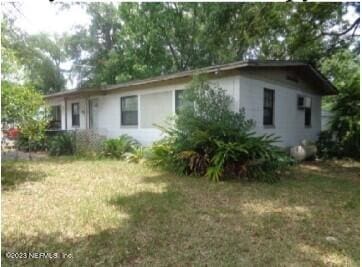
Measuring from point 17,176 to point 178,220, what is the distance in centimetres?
468

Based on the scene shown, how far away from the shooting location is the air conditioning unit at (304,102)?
40.2 feet

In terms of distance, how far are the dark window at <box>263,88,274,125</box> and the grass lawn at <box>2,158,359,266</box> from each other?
3.46 metres

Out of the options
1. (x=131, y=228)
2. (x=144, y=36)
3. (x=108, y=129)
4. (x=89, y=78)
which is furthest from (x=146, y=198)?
(x=89, y=78)

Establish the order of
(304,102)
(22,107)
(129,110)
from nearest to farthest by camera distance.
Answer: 1. (22,107)
2. (304,102)
3. (129,110)

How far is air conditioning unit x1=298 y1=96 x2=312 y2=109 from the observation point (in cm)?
1224

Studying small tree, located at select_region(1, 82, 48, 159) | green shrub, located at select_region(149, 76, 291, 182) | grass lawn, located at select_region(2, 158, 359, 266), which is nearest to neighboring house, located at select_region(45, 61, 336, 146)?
green shrub, located at select_region(149, 76, 291, 182)

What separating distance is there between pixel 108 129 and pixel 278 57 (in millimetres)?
7928

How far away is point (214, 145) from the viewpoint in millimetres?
7422

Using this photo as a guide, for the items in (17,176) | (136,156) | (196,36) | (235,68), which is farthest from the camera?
(196,36)

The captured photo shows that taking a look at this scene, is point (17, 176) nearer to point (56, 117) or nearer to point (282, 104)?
point (282, 104)

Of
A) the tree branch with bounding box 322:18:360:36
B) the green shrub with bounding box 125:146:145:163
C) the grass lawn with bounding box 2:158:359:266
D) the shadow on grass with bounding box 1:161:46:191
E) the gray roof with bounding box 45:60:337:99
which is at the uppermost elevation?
the tree branch with bounding box 322:18:360:36

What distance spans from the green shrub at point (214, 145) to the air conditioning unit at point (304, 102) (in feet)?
15.2

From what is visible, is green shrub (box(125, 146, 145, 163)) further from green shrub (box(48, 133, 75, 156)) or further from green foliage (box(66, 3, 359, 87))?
green foliage (box(66, 3, 359, 87))

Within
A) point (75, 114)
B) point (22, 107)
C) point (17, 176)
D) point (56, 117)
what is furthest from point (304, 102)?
point (56, 117)
